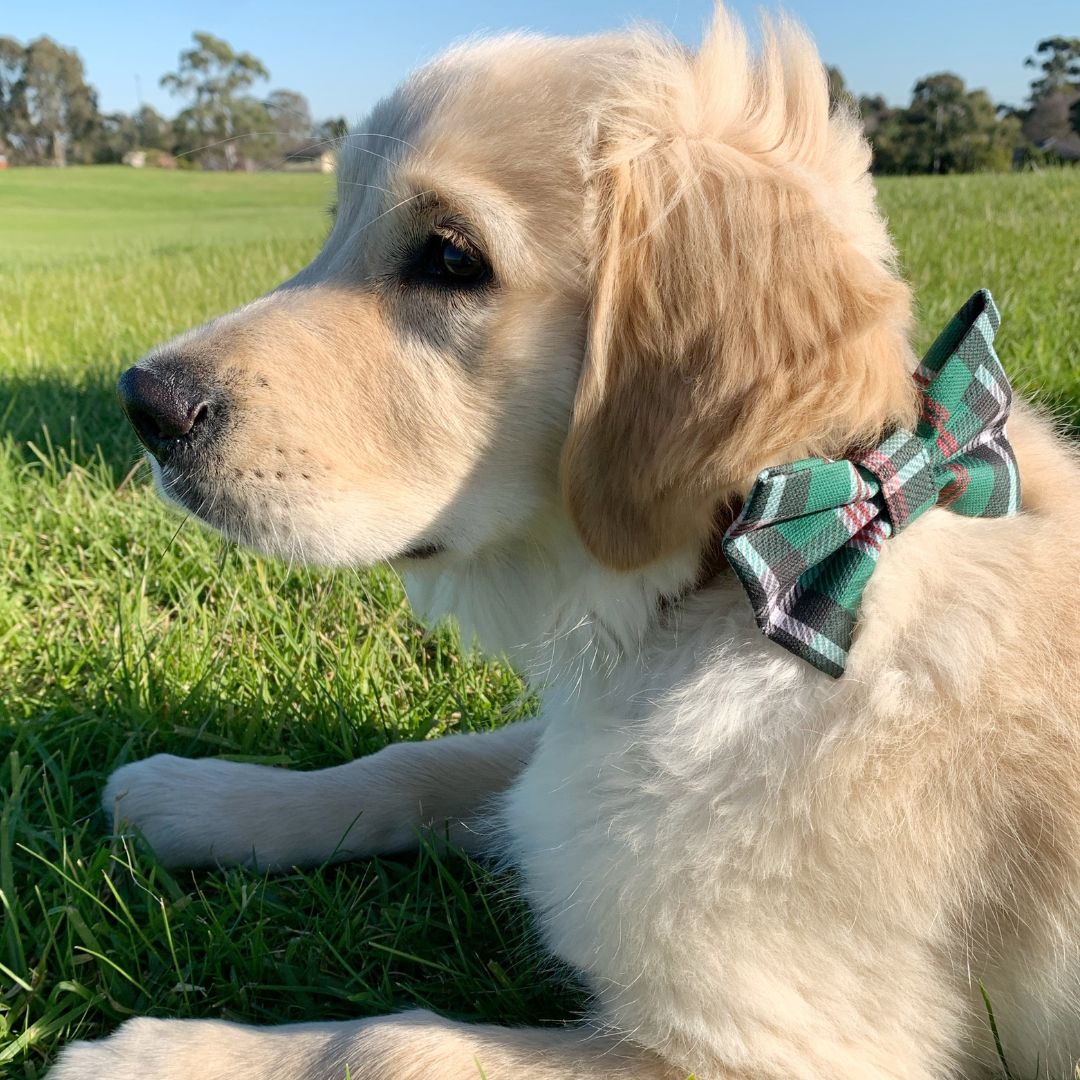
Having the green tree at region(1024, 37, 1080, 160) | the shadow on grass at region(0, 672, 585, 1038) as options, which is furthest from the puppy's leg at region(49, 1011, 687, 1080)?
the green tree at region(1024, 37, 1080, 160)

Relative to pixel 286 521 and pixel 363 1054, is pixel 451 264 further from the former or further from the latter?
pixel 363 1054

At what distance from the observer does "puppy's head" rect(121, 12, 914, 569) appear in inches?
55.6

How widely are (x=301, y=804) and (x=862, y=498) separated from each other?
1.30 meters

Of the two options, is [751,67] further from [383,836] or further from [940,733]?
[383,836]

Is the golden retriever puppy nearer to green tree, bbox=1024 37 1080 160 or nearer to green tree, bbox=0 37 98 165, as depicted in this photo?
green tree, bbox=0 37 98 165

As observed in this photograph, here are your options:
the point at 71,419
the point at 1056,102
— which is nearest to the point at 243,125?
the point at 71,419

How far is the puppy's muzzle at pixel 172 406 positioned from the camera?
5.13 feet

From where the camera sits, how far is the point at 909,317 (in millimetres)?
1577

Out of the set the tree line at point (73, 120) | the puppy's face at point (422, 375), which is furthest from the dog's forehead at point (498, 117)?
the tree line at point (73, 120)

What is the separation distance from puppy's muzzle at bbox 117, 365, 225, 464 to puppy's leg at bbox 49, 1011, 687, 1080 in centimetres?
92

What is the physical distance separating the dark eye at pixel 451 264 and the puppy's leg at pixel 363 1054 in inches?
45.8

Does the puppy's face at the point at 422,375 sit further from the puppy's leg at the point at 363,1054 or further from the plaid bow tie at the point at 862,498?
the puppy's leg at the point at 363,1054

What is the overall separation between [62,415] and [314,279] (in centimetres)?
337

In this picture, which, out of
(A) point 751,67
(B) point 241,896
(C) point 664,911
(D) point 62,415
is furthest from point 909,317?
(D) point 62,415
